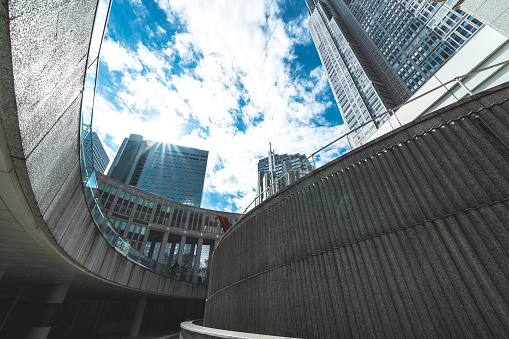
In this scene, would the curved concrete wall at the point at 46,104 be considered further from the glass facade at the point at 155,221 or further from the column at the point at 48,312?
the glass facade at the point at 155,221

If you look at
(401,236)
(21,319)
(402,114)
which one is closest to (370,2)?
(402,114)

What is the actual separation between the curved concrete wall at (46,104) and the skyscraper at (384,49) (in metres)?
76.9

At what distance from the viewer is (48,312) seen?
12164mm

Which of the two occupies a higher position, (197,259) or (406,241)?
(197,259)

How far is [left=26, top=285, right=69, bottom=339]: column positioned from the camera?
11.4 m

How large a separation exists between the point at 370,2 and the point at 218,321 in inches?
6536

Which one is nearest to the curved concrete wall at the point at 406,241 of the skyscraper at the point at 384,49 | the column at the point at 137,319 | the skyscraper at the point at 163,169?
the column at the point at 137,319

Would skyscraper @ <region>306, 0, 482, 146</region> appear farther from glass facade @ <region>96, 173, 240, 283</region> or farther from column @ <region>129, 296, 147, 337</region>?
column @ <region>129, 296, 147, 337</region>

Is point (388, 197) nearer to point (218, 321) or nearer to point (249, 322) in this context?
point (249, 322)

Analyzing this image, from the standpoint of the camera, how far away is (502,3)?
5645mm

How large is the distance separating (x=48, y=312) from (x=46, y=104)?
629 inches

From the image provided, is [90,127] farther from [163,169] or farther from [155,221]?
[163,169]

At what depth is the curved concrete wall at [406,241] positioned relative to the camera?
3.47 metres

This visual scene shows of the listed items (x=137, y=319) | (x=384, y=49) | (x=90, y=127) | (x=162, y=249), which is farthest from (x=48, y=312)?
(x=384, y=49)
